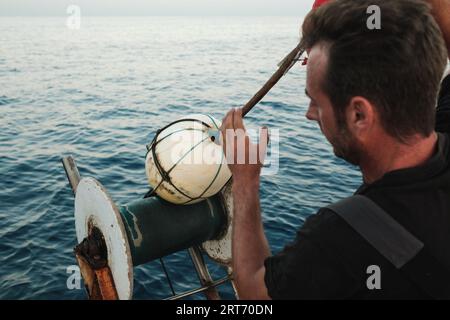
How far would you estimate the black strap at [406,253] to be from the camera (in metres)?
1.50

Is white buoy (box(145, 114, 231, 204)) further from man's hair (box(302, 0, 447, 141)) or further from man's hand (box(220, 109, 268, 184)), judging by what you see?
man's hair (box(302, 0, 447, 141))

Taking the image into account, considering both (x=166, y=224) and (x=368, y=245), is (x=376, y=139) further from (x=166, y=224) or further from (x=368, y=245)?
(x=166, y=224)

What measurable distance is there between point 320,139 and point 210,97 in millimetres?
10245

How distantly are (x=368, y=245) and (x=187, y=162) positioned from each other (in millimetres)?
1964

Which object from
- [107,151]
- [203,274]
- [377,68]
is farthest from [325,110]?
[107,151]

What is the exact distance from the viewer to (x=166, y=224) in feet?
11.3

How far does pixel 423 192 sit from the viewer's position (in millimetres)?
1602

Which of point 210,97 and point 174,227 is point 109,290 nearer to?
point 174,227

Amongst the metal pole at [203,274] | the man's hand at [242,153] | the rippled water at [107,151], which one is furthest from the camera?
the rippled water at [107,151]

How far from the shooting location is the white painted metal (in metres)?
3.02

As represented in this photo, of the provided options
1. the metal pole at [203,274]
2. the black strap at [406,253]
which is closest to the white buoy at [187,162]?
the metal pole at [203,274]

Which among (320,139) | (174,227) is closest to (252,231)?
(174,227)

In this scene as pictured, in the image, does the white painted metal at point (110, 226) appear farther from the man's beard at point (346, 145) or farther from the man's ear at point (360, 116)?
the man's ear at point (360, 116)

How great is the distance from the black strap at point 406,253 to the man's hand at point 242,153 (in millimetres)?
787
